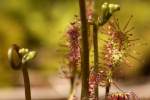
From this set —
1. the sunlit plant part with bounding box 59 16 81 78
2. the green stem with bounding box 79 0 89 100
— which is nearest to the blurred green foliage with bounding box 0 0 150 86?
the sunlit plant part with bounding box 59 16 81 78

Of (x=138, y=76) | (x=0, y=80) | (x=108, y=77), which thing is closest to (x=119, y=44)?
(x=108, y=77)

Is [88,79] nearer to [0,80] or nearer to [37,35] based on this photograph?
[0,80]

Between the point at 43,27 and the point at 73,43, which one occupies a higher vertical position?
the point at 43,27

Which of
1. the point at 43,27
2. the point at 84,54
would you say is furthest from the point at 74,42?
the point at 43,27

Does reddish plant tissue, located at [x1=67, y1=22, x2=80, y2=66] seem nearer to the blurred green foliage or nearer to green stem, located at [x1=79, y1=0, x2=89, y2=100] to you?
green stem, located at [x1=79, y1=0, x2=89, y2=100]

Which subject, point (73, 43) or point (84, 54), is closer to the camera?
point (84, 54)

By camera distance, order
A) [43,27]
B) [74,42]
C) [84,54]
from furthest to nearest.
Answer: [43,27], [74,42], [84,54]

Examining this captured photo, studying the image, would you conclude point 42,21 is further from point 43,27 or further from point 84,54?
point 84,54

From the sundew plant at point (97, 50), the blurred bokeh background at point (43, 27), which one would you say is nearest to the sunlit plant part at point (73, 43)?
the sundew plant at point (97, 50)
